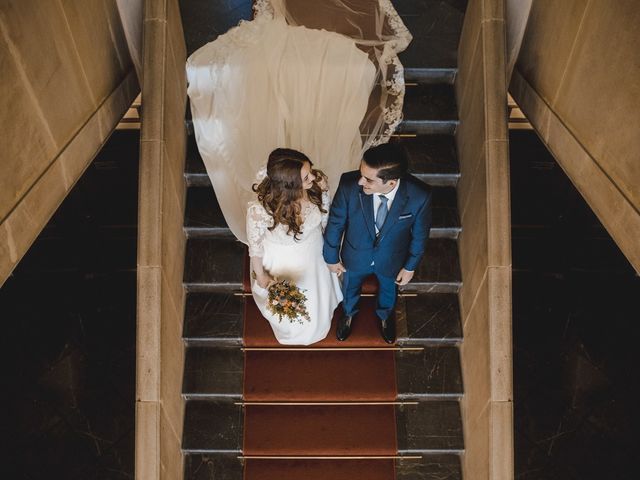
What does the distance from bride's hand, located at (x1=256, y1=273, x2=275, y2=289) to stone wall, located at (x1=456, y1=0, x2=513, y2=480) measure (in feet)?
4.63

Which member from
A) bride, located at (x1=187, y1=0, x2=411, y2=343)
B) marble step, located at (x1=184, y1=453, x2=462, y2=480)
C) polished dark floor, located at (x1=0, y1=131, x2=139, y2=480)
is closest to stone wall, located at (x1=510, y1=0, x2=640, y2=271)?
bride, located at (x1=187, y1=0, x2=411, y2=343)

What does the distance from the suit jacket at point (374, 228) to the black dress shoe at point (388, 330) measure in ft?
2.45

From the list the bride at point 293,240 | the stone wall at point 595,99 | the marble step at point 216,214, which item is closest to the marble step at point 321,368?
the bride at point 293,240

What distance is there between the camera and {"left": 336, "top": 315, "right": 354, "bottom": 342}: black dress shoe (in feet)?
15.1

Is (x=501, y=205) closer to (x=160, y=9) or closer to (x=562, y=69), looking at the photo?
(x=562, y=69)

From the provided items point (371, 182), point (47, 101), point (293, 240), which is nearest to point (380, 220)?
point (371, 182)

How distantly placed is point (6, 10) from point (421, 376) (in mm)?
3559

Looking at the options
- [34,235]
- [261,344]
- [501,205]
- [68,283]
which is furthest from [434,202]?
[68,283]

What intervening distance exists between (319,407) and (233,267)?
1.26 metres

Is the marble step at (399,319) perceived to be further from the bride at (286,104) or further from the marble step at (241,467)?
the marble step at (241,467)

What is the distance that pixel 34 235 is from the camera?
3418mm

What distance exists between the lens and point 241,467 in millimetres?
4547

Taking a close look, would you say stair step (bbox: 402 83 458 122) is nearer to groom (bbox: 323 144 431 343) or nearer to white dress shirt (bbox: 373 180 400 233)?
groom (bbox: 323 144 431 343)

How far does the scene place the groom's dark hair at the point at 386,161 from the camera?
304 cm
